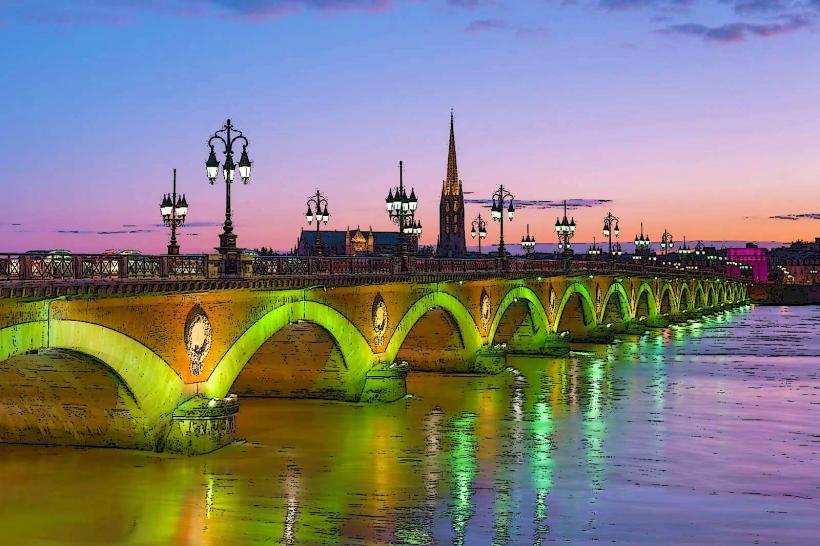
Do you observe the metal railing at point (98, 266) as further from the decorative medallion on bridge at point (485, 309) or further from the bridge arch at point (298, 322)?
the decorative medallion on bridge at point (485, 309)

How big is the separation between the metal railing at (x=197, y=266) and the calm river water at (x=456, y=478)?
14.6 ft

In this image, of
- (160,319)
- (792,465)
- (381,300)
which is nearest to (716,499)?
(792,465)

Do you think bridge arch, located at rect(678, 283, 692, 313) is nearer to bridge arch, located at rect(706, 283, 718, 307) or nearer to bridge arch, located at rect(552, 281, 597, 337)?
bridge arch, located at rect(706, 283, 718, 307)

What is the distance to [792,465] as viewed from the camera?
95.1 feet

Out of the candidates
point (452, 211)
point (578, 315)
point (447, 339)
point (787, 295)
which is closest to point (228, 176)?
point (447, 339)

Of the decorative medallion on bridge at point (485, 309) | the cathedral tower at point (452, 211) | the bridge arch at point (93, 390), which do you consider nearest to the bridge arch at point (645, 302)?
the decorative medallion on bridge at point (485, 309)

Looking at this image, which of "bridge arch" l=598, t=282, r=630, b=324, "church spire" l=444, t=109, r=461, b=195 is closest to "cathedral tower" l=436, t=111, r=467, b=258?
"church spire" l=444, t=109, r=461, b=195

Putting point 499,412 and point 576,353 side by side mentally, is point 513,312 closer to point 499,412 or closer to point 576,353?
point 576,353

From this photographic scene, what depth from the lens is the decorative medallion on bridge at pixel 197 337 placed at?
92.4 feet

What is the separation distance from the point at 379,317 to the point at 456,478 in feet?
47.0

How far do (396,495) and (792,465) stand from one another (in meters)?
A: 10.6

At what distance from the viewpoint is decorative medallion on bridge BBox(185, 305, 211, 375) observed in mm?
28156

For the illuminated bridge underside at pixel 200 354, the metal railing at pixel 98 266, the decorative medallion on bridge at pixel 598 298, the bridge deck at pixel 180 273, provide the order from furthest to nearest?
the decorative medallion on bridge at pixel 598 298 → the illuminated bridge underside at pixel 200 354 → the bridge deck at pixel 180 273 → the metal railing at pixel 98 266

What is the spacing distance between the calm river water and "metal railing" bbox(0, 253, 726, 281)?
14.6ft
